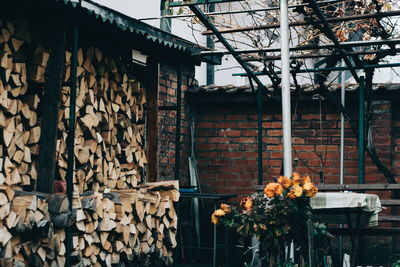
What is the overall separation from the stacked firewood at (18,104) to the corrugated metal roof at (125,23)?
1.62 feet

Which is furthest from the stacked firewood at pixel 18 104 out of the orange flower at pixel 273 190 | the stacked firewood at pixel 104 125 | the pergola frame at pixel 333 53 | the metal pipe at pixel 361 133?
the metal pipe at pixel 361 133

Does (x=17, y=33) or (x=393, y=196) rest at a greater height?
(x=17, y=33)

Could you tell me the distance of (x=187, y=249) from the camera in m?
8.64

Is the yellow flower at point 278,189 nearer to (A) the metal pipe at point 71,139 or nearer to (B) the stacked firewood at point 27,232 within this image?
(A) the metal pipe at point 71,139

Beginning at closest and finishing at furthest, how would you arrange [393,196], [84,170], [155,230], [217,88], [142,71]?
[84,170], [155,230], [142,71], [393,196], [217,88]

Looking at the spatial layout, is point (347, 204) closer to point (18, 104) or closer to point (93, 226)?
point (93, 226)

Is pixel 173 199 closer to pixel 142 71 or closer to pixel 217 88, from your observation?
pixel 142 71

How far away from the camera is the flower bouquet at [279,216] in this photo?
5.09m

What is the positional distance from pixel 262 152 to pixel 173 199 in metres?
2.15

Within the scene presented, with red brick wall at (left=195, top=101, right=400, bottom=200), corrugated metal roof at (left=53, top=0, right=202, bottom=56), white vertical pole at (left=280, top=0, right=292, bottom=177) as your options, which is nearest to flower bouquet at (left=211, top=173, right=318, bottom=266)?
white vertical pole at (left=280, top=0, right=292, bottom=177)

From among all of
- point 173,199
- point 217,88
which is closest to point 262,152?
point 217,88

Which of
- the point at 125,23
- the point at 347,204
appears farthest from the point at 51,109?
the point at 347,204

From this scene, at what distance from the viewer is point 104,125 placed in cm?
654

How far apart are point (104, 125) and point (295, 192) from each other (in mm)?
2249
